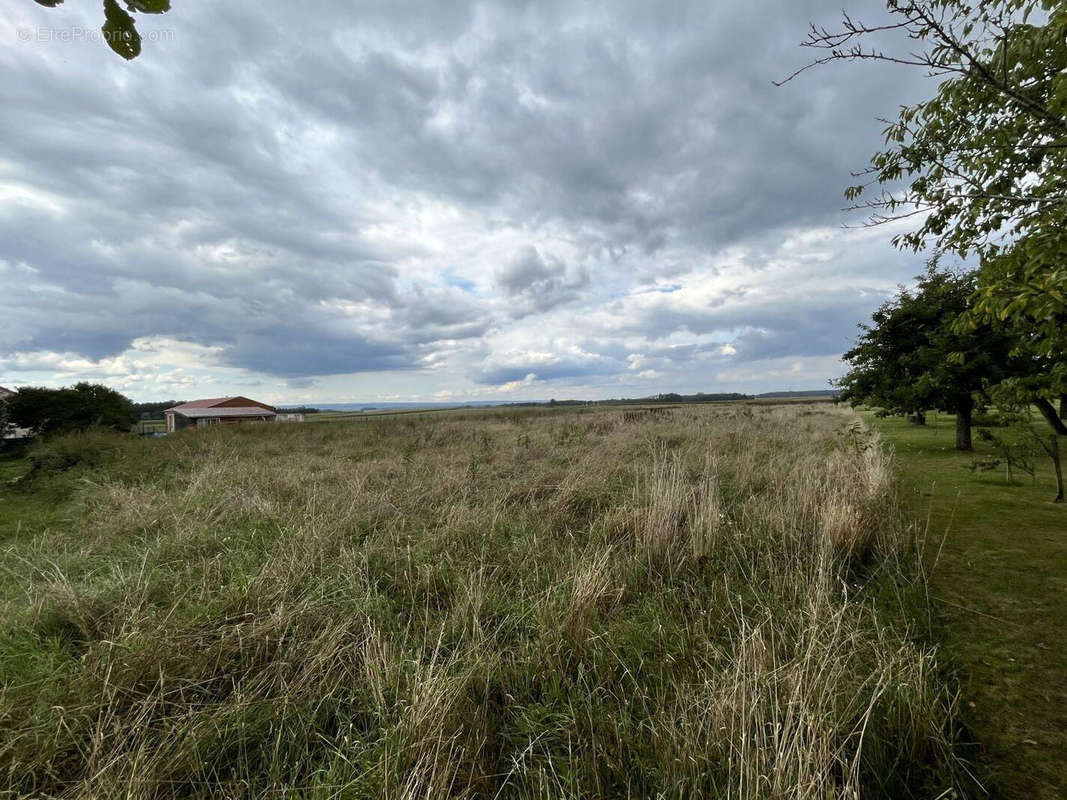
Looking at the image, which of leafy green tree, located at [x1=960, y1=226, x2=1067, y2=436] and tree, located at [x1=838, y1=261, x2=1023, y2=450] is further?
tree, located at [x1=838, y1=261, x2=1023, y2=450]

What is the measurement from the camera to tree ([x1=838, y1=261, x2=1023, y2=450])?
8.95m

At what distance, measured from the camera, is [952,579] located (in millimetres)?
3340

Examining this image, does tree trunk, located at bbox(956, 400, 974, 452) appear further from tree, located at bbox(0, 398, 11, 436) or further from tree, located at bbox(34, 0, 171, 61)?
tree, located at bbox(0, 398, 11, 436)

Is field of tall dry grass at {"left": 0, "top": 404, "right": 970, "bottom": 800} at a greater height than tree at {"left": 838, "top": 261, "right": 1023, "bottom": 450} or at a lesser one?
lesser

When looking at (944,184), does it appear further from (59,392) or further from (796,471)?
(59,392)

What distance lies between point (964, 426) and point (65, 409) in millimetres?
40369

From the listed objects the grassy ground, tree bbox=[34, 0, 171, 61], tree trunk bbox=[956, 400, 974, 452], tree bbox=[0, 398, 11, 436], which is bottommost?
the grassy ground

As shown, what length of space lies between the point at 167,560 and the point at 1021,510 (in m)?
9.86

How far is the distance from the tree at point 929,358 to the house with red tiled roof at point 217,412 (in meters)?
51.6

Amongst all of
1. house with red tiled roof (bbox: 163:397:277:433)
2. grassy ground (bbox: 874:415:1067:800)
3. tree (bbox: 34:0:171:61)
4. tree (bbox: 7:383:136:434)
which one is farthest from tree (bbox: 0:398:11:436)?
grassy ground (bbox: 874:415:1067:800)

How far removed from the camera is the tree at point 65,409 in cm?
2234

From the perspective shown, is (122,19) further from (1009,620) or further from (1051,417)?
(1051,417)

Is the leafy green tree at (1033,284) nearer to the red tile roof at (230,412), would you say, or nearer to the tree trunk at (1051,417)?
the tree trunk at (1051,417)

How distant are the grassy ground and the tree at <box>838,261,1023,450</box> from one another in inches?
170
